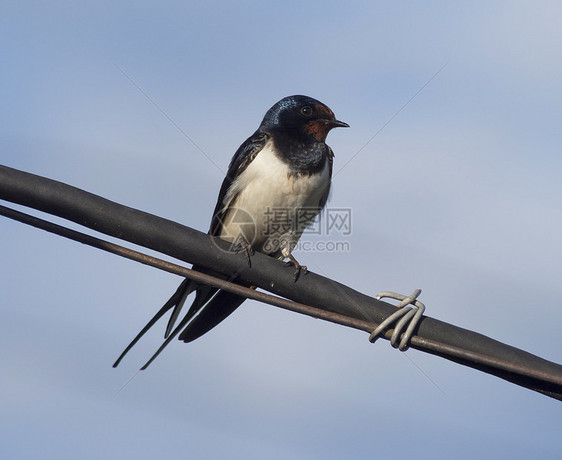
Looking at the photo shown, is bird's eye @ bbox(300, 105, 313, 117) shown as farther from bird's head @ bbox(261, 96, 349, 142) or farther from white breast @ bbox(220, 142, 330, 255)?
white breast @ bbox(220, 142, 330, 255)

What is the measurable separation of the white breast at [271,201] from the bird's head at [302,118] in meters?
0.25

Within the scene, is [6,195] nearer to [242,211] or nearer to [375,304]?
[375,304]

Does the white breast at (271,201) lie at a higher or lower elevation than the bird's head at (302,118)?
lower

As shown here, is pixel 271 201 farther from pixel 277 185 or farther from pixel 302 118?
pixel 302 118

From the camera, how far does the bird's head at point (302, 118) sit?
4461mm

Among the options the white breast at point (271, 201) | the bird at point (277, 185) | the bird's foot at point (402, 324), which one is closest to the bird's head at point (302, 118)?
the bird at point (277, 185)

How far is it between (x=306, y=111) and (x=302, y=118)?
2.6 inches

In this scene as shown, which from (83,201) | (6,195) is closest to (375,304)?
(83,201)

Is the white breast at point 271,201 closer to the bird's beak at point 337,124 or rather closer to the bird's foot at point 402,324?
the bird's beak at point 337,124

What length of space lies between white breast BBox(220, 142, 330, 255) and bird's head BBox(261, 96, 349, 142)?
0.83 feet

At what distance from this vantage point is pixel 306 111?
457cm

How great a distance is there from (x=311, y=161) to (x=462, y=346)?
2.06m

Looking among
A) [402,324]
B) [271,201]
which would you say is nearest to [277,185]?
[271,201]

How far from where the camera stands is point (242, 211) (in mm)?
4199
